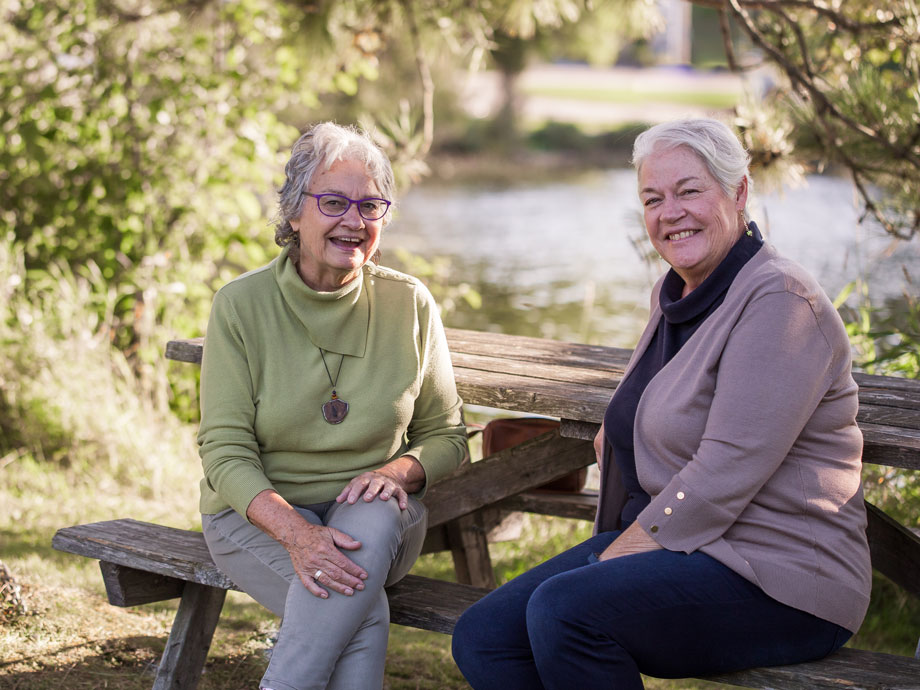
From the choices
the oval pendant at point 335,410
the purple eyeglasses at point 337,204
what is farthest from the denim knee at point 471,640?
the purple eyeglasses at point 337,204

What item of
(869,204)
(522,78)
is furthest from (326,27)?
(522,78)

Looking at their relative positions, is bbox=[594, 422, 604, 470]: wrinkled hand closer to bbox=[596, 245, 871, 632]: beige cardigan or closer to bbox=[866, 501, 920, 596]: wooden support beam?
bbox=[596, 245, 871, 632]: beige cardigan

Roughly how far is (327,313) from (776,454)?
3.65 ft

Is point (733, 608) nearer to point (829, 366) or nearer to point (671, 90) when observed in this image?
point (829, 366)

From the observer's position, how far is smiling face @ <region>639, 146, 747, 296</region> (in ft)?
7.77

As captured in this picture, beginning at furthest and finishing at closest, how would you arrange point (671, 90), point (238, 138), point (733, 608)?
point (671, 90) < point (238, 138) < point (733, 608)

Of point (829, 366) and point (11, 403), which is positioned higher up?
point (829, 366)

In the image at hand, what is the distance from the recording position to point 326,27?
6.00 m

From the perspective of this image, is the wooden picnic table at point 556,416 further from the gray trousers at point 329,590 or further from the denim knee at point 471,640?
the denim knee at point 471,640

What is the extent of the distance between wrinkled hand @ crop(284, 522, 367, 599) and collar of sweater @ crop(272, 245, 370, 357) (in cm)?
45

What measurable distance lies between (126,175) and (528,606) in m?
4.53

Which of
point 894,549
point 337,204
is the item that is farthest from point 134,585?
point 894,549

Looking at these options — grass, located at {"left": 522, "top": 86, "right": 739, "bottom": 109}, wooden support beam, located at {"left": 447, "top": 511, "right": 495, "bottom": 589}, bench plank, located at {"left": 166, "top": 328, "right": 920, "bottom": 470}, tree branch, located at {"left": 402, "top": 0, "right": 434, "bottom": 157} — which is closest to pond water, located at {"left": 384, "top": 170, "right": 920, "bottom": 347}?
tree branch, located at {"left": 402, "top": 0, "right": 434, "bottom": 157}

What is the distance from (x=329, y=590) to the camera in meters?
2.38
